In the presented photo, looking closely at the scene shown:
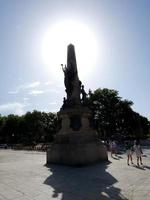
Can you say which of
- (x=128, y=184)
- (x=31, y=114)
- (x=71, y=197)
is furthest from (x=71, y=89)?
(x=31, y=114)

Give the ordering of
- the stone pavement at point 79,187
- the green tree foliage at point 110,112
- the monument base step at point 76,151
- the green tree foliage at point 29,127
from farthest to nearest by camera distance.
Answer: the green tree foliage at point 29,127
the green tree foliage at point 110,112
the monument base step at point 76,151
the stone pavement at point 79,187

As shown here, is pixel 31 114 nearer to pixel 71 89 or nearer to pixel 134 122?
pixel 134 122

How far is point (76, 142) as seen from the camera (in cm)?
1524

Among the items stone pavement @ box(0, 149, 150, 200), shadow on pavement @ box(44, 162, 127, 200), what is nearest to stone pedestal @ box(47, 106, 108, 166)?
shadow on pavement @ box(44, 162, 127, 200)

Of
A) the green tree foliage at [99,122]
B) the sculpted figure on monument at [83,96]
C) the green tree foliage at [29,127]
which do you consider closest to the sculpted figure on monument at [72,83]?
the sculpted figure on monument at [83,96]

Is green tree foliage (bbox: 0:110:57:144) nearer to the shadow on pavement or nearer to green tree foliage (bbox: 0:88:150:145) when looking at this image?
green tree foliage (bbox: 0:88:150:145)

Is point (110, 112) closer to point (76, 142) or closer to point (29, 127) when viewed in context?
point (29, 127)

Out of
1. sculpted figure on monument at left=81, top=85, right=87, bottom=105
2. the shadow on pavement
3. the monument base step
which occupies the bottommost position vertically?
the shadow on pavement

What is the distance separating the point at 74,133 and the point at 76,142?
0.81 meters

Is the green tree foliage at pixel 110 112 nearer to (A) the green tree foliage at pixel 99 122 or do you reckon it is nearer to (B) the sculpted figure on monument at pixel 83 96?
(A) the green tree foliage at pixel 99 122

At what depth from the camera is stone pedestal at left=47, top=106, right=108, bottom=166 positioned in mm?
14961

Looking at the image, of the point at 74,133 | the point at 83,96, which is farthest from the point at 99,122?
the point at 74,133

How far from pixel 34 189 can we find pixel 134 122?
5785 cm

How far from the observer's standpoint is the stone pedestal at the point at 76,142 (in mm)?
14961
